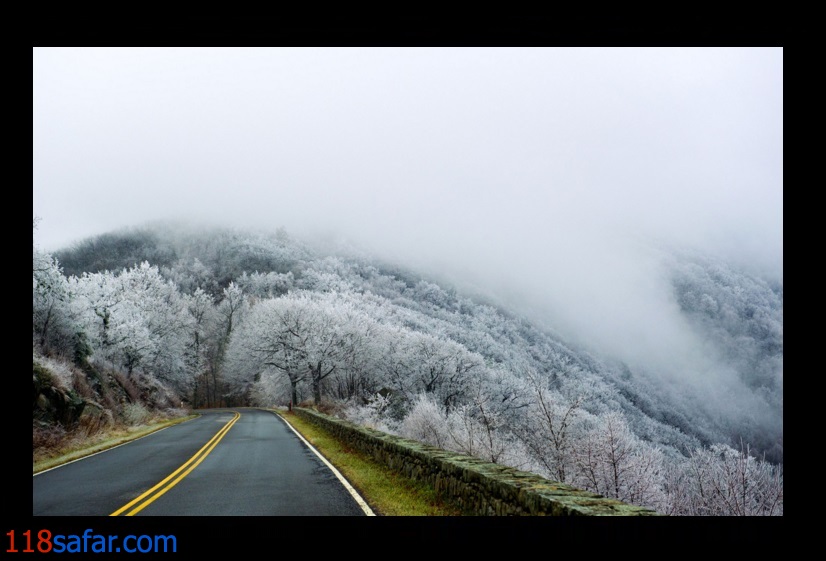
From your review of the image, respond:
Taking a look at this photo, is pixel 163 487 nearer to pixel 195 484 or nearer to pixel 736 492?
pixel 195 484

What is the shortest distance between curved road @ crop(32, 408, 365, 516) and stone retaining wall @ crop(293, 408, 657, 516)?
1381mm

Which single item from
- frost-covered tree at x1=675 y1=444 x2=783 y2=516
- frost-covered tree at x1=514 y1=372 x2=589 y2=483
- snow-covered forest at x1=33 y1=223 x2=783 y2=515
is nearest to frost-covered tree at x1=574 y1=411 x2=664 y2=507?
snow-covered forest at x1=33 y1=223 x2=783 y2=515

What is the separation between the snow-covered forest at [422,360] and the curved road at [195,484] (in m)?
5.82

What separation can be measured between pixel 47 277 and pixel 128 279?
87.3 ft

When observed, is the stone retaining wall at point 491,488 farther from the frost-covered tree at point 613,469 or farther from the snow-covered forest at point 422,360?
the frost-covered tree at point 613,469

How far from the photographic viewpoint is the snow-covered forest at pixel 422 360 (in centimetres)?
1955

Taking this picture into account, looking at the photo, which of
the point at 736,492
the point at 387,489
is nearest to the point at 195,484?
the point at 387,489

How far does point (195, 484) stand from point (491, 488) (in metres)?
6.35

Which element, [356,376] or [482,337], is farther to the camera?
[482,337]

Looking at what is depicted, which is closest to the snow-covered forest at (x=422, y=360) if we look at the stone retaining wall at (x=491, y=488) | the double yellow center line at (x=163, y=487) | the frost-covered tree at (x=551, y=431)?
the frost-covered tree at (x=551, y=431)
